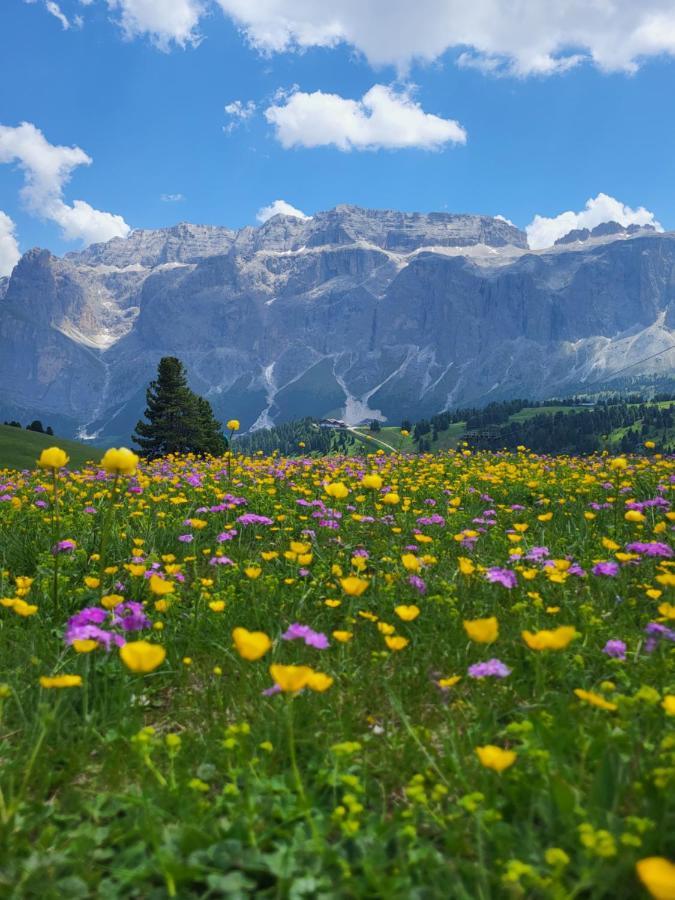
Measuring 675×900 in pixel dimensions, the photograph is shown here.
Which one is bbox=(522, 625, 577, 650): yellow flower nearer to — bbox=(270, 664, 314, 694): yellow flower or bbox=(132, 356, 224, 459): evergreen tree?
bbox=(270, 664, 314, 694): yellow flower

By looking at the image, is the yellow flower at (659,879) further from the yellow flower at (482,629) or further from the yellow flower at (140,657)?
the yellow flower at (140,657)

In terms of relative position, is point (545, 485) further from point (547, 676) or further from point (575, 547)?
point (547, 676)

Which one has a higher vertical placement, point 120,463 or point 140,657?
point 120,463

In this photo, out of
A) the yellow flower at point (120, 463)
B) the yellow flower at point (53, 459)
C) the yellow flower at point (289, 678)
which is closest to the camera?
the yellow flower at point (289, 678)

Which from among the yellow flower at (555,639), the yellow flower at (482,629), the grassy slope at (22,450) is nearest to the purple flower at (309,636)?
the yellow flower at (482,629)

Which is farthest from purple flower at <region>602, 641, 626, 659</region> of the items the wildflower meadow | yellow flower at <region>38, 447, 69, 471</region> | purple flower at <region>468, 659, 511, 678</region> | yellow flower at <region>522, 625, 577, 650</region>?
yellow flower at <region>38, 447, 69, 471</region>

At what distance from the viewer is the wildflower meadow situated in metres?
2.25

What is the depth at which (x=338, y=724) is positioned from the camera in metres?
3.30

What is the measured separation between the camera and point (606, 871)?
2.05 meters

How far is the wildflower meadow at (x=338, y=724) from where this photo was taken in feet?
7.39

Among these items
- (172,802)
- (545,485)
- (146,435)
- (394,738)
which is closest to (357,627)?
(394,738)

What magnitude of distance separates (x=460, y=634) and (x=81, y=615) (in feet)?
9.34

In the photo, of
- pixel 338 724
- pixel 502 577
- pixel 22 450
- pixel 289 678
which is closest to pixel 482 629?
pixel 289 678

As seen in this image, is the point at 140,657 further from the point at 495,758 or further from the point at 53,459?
the point at 53,459
